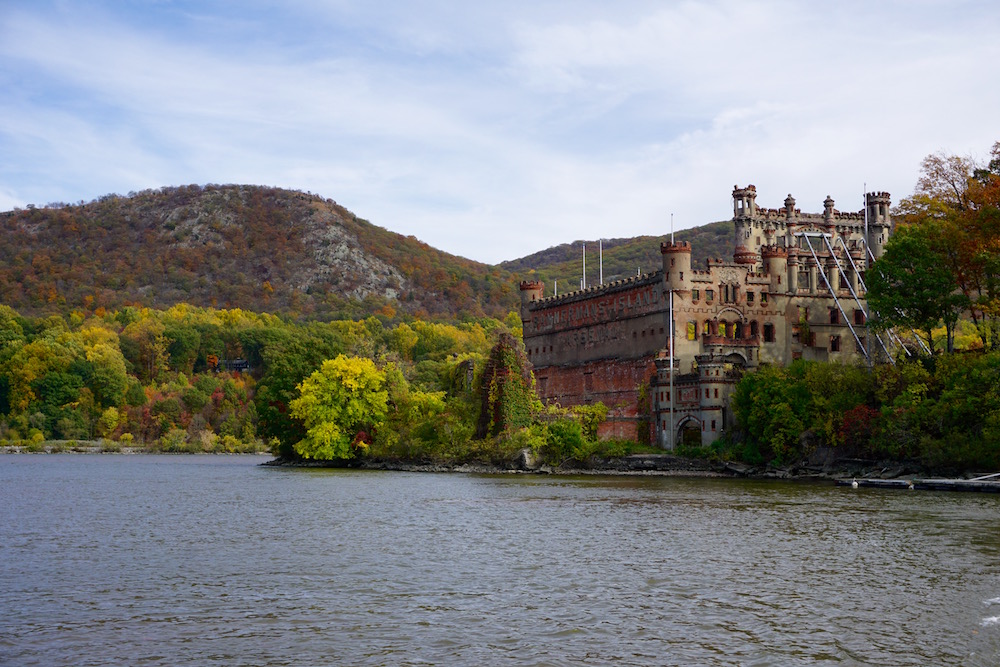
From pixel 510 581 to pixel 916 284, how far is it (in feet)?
189

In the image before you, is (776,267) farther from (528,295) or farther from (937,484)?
(937,484)

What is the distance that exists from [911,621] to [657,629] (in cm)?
651

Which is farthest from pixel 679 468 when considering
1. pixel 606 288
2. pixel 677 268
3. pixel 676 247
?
pixel 606 288

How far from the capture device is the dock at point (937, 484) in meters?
67.8

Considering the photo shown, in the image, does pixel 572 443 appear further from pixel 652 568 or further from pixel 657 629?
pixel 657 629

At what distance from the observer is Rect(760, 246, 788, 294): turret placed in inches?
4031

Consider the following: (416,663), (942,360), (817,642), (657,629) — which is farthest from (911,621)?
(942,360)

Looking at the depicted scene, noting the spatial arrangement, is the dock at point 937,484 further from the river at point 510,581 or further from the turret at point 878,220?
the turret at point 878,220

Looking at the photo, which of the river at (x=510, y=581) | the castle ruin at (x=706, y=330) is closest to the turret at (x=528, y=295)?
the castle ruin at (x=706, y=330)

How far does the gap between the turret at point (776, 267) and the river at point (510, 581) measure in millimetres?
38589

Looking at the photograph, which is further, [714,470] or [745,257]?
[745,257]

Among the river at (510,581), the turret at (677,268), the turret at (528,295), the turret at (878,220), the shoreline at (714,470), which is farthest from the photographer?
the turret at (528,295)

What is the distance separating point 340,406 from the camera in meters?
107

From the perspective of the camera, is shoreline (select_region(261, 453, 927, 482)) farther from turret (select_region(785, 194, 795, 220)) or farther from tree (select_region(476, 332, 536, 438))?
turret (select_region(785, 194, 795, 220))
